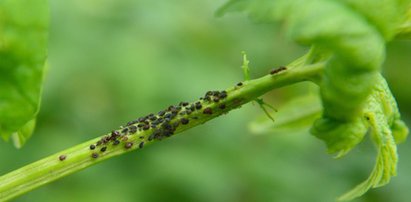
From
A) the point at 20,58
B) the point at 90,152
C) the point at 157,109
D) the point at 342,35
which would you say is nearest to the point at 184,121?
the point at 90,152

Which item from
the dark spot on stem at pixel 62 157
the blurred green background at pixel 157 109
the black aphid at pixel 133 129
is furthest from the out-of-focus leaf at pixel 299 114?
the blurred green background at pixel 157 109

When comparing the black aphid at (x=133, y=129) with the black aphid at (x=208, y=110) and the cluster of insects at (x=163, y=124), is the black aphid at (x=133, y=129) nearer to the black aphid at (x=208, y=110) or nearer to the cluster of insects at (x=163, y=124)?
the cluster of insects at (x=163, y=124)

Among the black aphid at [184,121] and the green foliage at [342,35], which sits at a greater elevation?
the green foliage at [342,35]

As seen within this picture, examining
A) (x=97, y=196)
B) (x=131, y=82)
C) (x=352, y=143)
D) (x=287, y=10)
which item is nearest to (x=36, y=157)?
→ (x=97, y=196)

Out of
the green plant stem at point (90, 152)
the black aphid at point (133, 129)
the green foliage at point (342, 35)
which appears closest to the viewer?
the green foliage at point (342, 35)

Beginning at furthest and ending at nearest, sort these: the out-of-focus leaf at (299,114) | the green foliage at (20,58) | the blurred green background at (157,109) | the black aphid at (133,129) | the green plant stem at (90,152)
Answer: the blurred green background at (157,109)
the out-of-focus leaf at (299,114)
the black aphid at (133,129)
the green plant stem at (90,152)
the green foliage at (20,58)

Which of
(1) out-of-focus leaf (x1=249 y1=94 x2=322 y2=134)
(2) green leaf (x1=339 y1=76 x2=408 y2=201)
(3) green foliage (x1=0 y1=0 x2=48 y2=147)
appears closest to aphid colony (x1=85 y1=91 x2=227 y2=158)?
(3) green foliage (x1=0 y1=0 x2=48 y2=147)

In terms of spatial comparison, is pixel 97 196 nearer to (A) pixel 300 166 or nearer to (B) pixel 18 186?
(A) pixel 300 166
